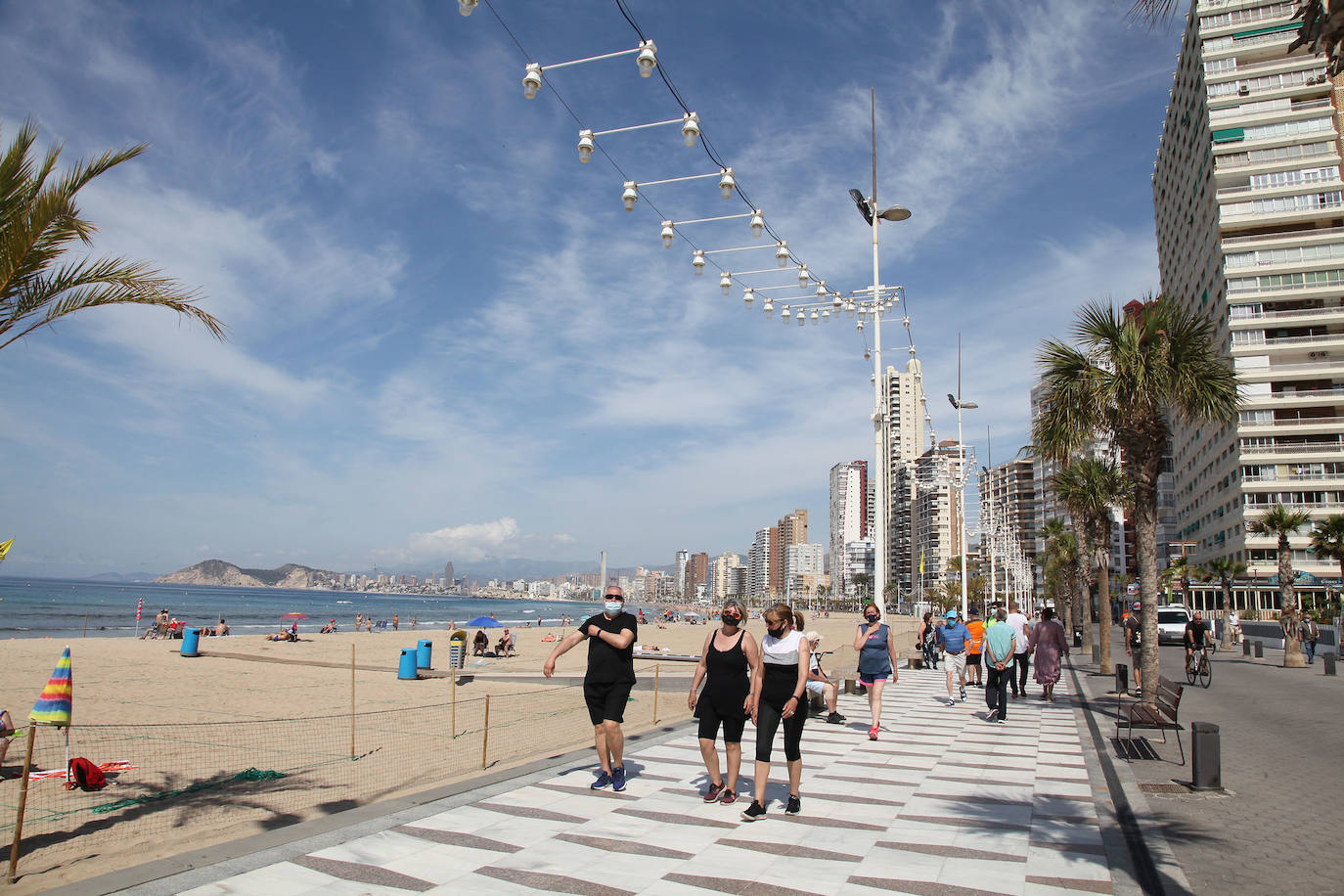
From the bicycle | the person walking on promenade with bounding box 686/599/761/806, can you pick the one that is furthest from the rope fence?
the bicycle

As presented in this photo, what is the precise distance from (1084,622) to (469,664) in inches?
Result: 921

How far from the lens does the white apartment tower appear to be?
5122 centimetres

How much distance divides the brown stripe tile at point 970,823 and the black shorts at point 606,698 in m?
2.33

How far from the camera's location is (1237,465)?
53062 mm

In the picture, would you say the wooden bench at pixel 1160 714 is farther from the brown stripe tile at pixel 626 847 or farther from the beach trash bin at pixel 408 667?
the beach trash bin at pixel 408 667

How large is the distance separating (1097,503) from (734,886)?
62.2 ft

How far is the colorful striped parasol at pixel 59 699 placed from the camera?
6.89 metres

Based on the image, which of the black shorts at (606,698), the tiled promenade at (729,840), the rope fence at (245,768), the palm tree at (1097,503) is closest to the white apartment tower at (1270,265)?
the palm tree at (1097,503)

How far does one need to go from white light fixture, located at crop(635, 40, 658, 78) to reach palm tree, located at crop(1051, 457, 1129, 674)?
15.2m

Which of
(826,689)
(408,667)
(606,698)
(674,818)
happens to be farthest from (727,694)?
(408,667)

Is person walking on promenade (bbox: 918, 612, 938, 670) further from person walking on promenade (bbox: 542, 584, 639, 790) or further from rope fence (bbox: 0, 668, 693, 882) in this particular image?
person walking on promenade (bbox: 542, 584, 639, 790)

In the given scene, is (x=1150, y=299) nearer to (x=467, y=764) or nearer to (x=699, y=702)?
(x=699, y=702)

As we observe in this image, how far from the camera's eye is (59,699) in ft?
23.0

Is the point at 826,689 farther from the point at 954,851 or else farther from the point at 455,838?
the point at 455,838
